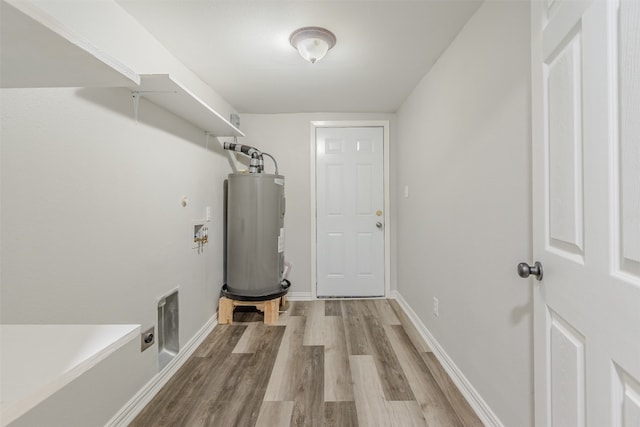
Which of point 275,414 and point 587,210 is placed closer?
point 587,210

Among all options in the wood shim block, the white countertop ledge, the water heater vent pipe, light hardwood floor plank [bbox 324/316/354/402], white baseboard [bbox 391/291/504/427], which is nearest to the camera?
the white countertop ledge

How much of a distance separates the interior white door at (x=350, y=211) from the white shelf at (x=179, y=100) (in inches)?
50.4

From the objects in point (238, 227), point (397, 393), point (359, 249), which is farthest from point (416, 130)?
point (397, 393)

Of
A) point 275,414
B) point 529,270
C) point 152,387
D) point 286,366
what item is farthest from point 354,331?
point 529,270

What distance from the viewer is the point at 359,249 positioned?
3.16 m

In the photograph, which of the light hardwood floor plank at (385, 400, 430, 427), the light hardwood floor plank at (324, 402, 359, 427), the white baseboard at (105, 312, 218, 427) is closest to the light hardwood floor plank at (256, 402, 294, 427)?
the light hardwood floor plank at (324, 402, 359, 427)

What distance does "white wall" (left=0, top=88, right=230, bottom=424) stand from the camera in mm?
942

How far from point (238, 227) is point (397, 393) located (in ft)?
5.88

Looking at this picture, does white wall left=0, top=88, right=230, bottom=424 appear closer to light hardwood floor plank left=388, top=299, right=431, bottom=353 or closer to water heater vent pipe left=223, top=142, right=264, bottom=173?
water heater vent pipe left=223, top=142, right=264, bottom=173

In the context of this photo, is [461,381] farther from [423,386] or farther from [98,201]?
[98,201]

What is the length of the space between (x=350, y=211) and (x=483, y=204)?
182 cm

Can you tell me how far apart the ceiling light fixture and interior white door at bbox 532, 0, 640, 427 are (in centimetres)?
109

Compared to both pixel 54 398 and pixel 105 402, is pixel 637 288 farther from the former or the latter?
pixel 105 402

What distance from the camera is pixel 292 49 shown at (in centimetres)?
182
